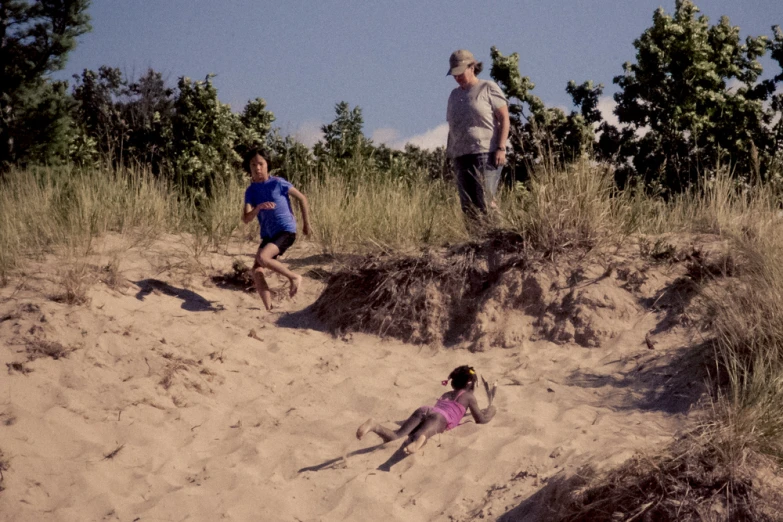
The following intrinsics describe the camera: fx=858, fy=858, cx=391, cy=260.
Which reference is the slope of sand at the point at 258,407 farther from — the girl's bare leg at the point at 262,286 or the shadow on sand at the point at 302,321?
the girl's bare leg at the point at 262,286

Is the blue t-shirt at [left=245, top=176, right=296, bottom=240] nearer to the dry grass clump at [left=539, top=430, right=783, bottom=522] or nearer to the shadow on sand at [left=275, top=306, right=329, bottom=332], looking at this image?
the shadow on sand at [left=275, top=306, right=329, bottom=332]

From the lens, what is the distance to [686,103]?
1151 centimetres

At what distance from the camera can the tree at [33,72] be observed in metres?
13.0

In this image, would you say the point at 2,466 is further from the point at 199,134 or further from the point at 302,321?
the point at 199,134

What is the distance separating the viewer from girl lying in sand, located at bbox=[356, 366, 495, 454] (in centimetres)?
518

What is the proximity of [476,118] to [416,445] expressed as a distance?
3.63m

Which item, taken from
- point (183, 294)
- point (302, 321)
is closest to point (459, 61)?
point (302, 321)

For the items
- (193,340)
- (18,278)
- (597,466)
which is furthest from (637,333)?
(18,278)

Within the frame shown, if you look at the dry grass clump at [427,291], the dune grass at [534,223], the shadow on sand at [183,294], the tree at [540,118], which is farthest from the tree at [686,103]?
the shadow on sand at [183,294]

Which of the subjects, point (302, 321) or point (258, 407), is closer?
point (258, 407)

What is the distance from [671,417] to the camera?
539 centimetres

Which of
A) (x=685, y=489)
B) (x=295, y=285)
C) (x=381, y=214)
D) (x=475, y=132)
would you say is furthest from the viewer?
(x=381, y=214)

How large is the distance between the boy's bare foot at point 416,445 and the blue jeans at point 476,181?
3.00 m

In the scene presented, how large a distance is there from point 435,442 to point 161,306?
327 centimetres
